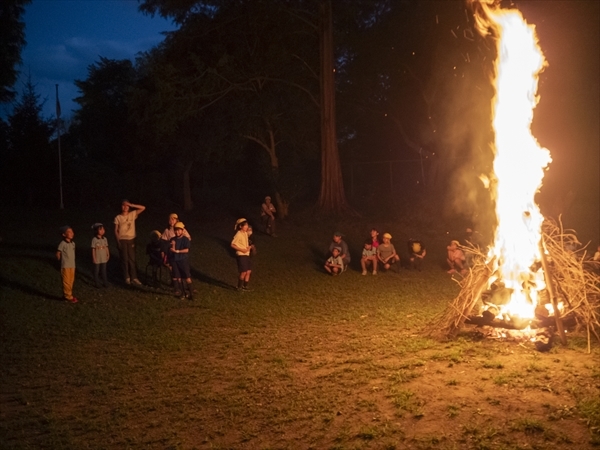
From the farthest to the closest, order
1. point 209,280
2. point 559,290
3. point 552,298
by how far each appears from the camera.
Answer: point 209,280, point 559,290, point 552,298

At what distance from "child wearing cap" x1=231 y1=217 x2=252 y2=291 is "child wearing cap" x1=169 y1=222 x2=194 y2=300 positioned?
41.8 inches

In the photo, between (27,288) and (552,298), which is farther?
(27,288)

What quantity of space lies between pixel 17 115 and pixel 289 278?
65.5 feet

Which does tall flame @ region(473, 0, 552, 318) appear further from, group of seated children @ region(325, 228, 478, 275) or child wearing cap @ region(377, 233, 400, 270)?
child wearing cap @ region(377, 233, 400, 270)

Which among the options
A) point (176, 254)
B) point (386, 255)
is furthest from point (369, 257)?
point (176, 254)

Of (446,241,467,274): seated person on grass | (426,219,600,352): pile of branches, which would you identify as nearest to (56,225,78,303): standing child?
(426,219,600,352): pile of branches

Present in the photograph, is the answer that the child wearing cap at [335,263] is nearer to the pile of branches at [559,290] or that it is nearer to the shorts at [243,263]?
the shorts at [243,263]

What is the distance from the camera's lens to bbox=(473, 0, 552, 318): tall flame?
970 centimetres

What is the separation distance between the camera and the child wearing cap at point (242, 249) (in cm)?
1394

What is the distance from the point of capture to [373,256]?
1667 centimetres

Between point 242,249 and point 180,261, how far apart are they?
1.38 m

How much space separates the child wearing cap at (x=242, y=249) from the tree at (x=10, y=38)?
39.5 ft

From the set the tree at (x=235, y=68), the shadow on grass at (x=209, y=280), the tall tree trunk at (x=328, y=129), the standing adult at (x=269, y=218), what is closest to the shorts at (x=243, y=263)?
the shadow on grass at (x=209, y=280)

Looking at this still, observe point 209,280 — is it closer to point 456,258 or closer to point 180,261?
point 180,261
